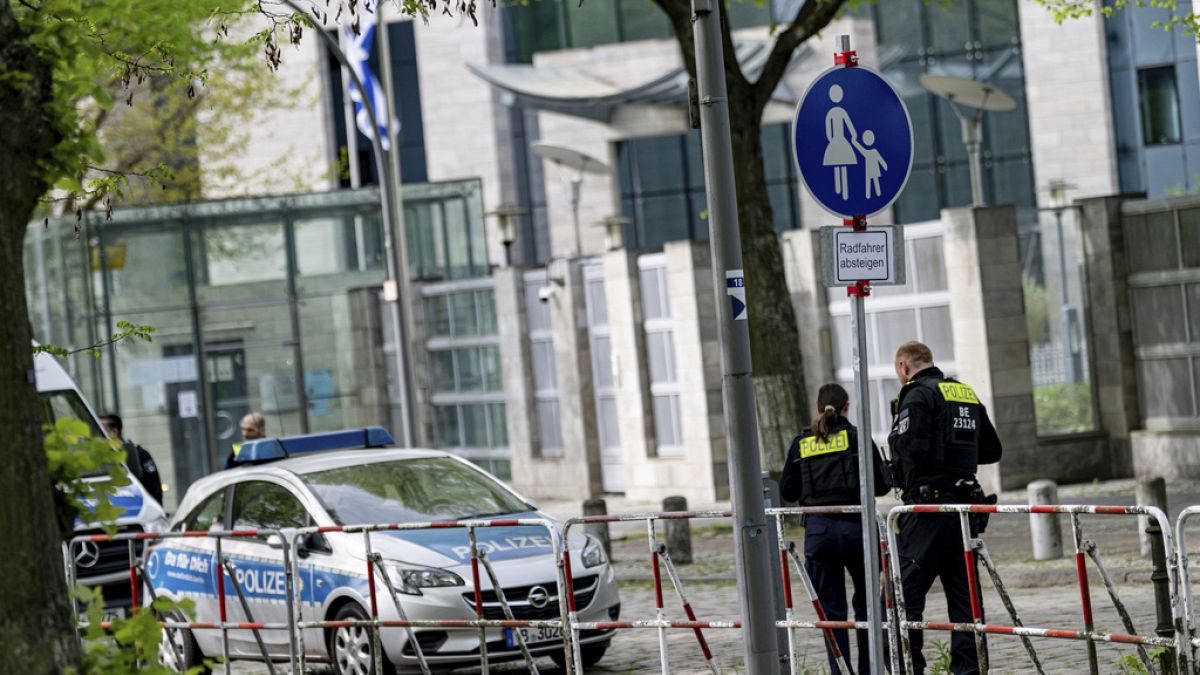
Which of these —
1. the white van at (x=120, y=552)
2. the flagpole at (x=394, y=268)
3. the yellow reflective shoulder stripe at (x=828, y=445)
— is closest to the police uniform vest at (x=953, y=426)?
the yellow reflective shoulder stripe at (x=828, y=445)

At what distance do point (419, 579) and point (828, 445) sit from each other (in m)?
2.84

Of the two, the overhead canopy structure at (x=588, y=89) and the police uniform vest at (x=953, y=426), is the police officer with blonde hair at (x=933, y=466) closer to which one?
the police uniform vest at (x=953, y=426)

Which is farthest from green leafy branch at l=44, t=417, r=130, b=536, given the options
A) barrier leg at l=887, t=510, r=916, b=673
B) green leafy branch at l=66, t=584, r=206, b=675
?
barrier leg at l=887, t=510, r=916, b=673

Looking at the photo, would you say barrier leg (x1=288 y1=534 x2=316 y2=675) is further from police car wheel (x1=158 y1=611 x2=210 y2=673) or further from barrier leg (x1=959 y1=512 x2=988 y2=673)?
barrier leg (x1=959 y1=512 x2=988 y2=673)

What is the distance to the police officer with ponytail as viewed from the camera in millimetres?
10281

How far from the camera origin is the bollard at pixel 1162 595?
26.4ft

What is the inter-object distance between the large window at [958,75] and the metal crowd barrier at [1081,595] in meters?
34.3

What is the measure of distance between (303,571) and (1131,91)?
32826mm

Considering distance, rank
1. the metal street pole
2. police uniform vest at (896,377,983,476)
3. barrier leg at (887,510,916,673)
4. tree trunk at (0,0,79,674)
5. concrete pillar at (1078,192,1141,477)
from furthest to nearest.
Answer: concrete pillar at (1078,192,1141,477) < police uniform vest at (896,377,983,476) < barrier leg at (887,510,916,673) < the metal street pole < tree trunk at (0,0,79,674)

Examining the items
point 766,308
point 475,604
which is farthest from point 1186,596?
point 766,308

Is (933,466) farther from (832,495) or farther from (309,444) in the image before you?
(309,444)

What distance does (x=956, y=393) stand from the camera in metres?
10.2

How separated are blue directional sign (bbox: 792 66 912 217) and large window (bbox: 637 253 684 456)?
16467 mm

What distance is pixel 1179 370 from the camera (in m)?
21.3
